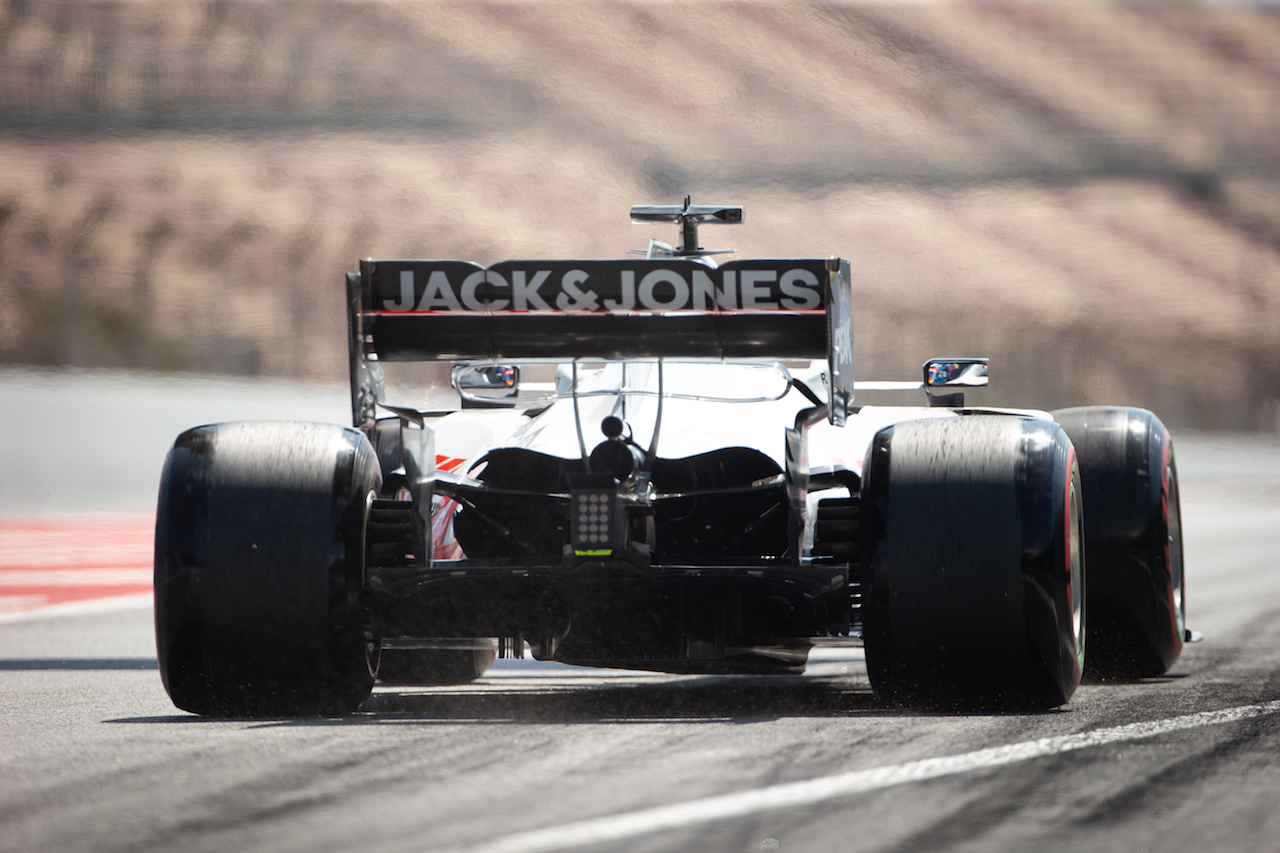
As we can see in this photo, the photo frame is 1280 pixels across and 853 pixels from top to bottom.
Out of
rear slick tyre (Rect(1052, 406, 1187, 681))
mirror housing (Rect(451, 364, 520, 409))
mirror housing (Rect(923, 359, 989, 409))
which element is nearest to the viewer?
mirror housing (Rect(923, 359, 989, 409))

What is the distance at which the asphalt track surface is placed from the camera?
3.86 metres

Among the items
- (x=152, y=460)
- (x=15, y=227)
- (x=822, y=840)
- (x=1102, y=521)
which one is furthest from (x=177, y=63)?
(x=822, y=840)

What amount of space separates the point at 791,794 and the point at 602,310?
201 cm

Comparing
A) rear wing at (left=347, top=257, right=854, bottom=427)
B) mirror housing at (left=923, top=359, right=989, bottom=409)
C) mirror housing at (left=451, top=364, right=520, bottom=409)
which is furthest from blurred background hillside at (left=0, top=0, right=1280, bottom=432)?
rear wing at (left=347, top=257, right=854, bottom=427)

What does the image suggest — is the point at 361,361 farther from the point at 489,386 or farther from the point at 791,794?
the point at 791,794

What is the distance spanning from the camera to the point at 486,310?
5777 millimetres

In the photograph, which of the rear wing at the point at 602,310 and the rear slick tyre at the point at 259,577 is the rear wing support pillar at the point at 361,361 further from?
the rear slick tyre at the point at 259,577

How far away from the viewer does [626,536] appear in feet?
18.9

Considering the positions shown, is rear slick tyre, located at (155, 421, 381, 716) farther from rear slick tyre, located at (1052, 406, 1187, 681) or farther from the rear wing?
rear slick tyre, located at (1052, 406, 1187, 681)

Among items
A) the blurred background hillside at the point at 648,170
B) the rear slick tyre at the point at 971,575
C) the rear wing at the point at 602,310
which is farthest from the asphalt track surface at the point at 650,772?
the blurred background hillside at the point at 648,170

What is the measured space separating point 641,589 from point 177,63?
4145cm

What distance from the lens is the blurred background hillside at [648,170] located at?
37438 millimetres

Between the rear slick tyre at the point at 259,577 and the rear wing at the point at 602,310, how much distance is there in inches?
18.0

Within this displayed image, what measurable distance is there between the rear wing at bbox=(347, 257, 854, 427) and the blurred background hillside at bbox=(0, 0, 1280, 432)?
26.0m
